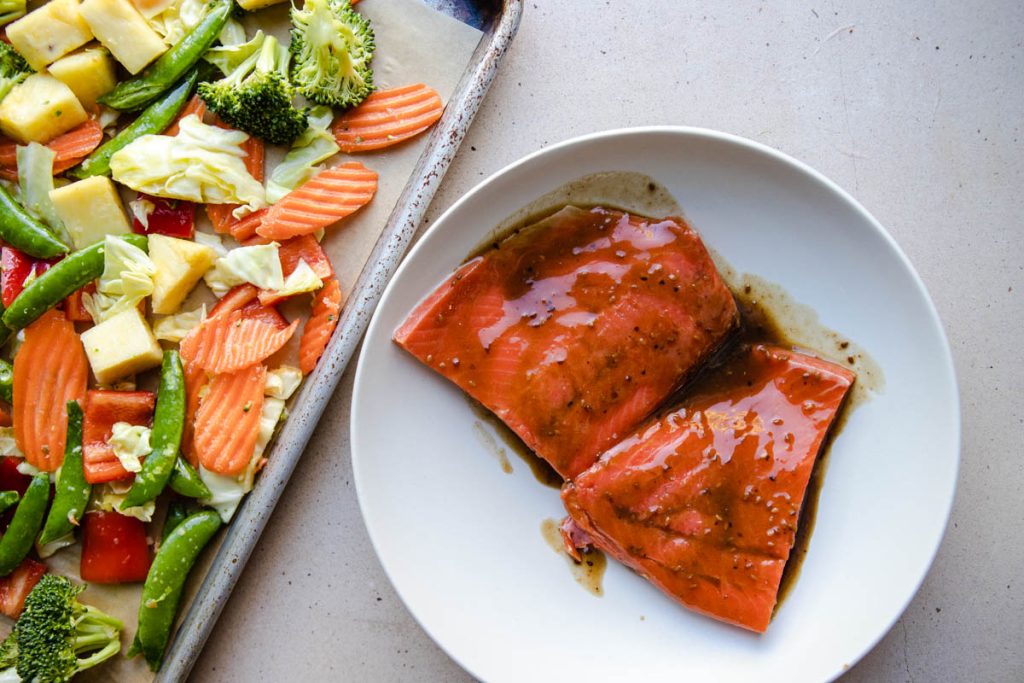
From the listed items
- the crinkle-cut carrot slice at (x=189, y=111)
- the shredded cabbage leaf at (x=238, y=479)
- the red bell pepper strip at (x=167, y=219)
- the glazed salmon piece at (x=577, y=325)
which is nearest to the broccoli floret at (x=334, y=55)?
the crinkle-cut carrot slice at (x=189, y=111)

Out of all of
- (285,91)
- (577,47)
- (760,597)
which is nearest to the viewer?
(760,597)

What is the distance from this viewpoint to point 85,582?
2.92m

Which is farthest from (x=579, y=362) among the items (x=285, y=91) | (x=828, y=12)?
(x=828, y=12)

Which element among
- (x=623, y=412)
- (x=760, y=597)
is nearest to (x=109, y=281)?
(x=623, y=412)

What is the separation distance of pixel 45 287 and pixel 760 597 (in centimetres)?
285

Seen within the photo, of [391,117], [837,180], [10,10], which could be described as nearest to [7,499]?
[10,10]

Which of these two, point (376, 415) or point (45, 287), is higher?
point (376, 415)

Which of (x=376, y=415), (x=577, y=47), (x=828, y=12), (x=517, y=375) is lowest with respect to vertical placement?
(x=376, y=415)

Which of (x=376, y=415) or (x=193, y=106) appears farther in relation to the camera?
(x=193, y=106)

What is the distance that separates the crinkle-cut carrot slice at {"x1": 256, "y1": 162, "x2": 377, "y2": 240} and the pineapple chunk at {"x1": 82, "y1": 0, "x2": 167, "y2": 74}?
761 mm

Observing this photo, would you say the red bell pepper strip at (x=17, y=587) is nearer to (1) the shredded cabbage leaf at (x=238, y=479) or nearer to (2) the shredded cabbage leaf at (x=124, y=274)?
(1) the shredded cabbage leaf at (x=238, y=479)

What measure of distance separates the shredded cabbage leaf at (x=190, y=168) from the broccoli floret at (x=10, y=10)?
72 centimetres

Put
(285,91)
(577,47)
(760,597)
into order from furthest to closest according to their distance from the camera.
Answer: (577,47) → (285,91) → (760,597)

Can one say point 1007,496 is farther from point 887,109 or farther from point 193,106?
point 193,106
